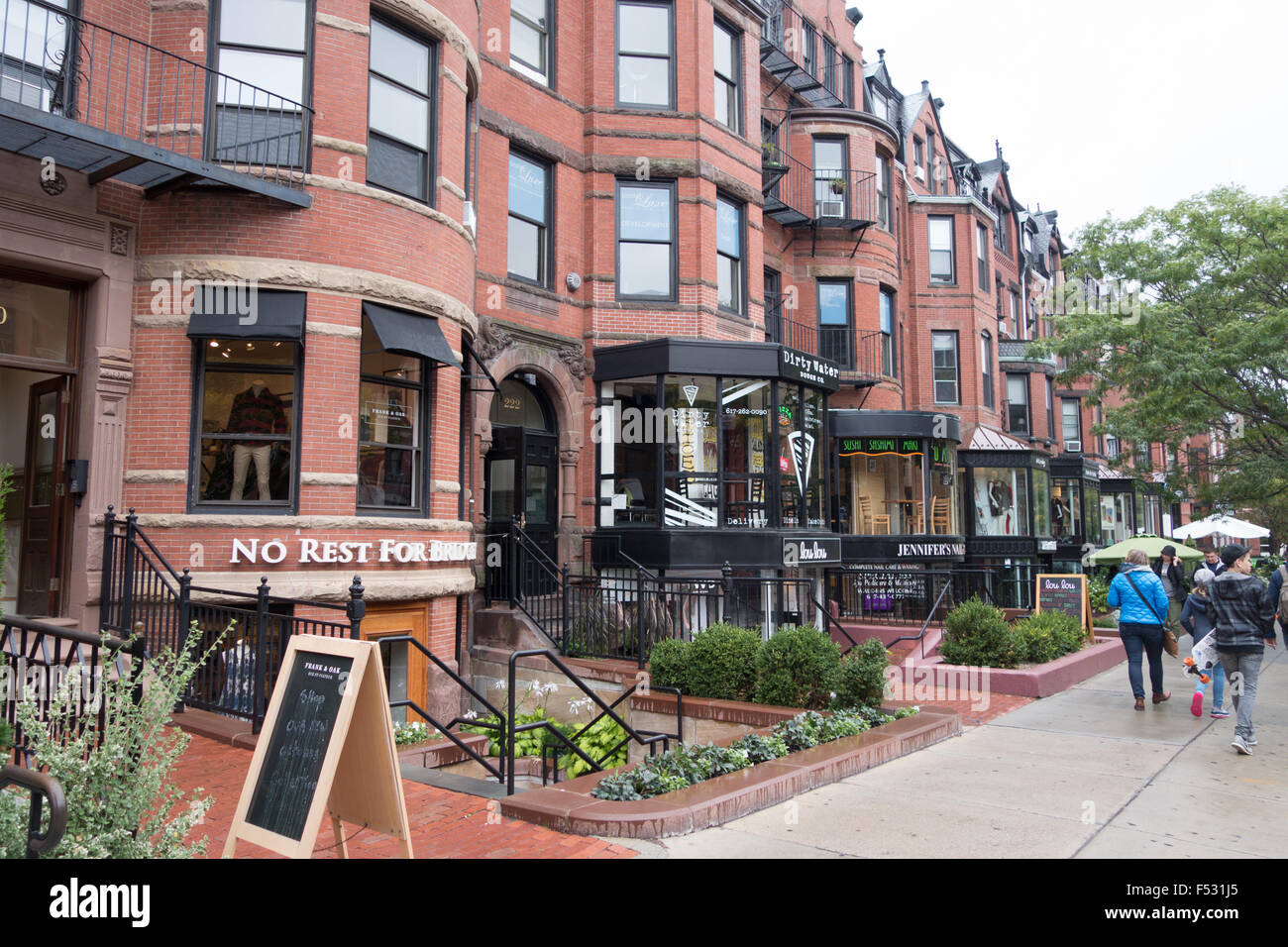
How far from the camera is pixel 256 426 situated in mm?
10156

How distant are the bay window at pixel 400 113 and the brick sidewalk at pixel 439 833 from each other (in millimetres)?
7194

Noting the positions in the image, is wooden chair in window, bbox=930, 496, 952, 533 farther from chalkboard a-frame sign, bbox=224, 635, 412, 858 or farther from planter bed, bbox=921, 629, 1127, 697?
chalkboard a-frame sign, bbox=224, 635, 412, 858

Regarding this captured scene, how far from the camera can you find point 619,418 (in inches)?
618

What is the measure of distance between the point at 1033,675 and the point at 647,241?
370 inches

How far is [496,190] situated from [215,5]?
493 centimetres

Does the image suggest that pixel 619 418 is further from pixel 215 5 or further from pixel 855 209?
pixel 855 209

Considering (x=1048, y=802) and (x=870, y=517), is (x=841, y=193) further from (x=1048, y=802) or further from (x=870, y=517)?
(x=1048, y=802)

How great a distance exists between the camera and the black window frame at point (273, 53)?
10055 mm

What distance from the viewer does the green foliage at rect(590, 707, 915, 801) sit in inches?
255

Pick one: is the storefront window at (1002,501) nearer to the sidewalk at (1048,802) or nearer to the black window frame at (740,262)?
the black window frame at (740,262)

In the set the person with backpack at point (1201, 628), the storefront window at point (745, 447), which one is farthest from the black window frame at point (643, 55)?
the person with backpack at point (1201, 628)

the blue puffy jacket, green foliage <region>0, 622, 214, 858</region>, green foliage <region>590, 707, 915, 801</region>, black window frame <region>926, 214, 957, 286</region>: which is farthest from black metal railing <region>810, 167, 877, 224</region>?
green foliage <region>0, 622, 214, 858</region>

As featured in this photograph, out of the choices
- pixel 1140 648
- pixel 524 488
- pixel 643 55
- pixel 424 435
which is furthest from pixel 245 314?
pixel 1140 648

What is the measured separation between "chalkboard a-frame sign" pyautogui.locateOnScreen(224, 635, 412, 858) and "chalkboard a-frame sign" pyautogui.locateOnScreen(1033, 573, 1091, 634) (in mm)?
13357
